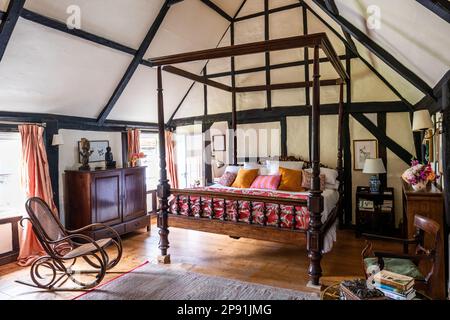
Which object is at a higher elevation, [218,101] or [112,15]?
[112,15]

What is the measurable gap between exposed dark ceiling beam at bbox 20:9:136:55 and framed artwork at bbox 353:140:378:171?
393 cm

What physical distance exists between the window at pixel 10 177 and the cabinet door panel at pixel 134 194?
1455mm

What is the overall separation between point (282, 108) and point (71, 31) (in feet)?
11.9

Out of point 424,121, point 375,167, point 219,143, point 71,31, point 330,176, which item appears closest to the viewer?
point 424,121

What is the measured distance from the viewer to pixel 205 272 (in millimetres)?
3582

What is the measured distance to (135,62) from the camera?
187 inches

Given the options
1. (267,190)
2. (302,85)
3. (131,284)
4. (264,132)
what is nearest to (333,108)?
(302,85)

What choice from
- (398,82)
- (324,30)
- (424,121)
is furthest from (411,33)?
(324,30)

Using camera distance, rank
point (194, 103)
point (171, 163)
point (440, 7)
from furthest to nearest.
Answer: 1. point (171, 163)
2. point (194, 103)
3. point (440, 7)

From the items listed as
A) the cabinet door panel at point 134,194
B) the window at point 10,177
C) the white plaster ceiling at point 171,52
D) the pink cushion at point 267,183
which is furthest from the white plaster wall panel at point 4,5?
the pink cushion at point 267,183

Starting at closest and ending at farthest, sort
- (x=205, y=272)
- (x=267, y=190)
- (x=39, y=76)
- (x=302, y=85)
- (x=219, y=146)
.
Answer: (x=205, y=272), (x=39, y=76), (x=267, y=190), (x=302, y=85), (x=219, y=146)

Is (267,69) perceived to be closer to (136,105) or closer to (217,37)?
(217,37)

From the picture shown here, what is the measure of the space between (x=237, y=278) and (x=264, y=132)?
3185mm

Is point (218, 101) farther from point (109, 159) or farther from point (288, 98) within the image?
point (109, 159)
